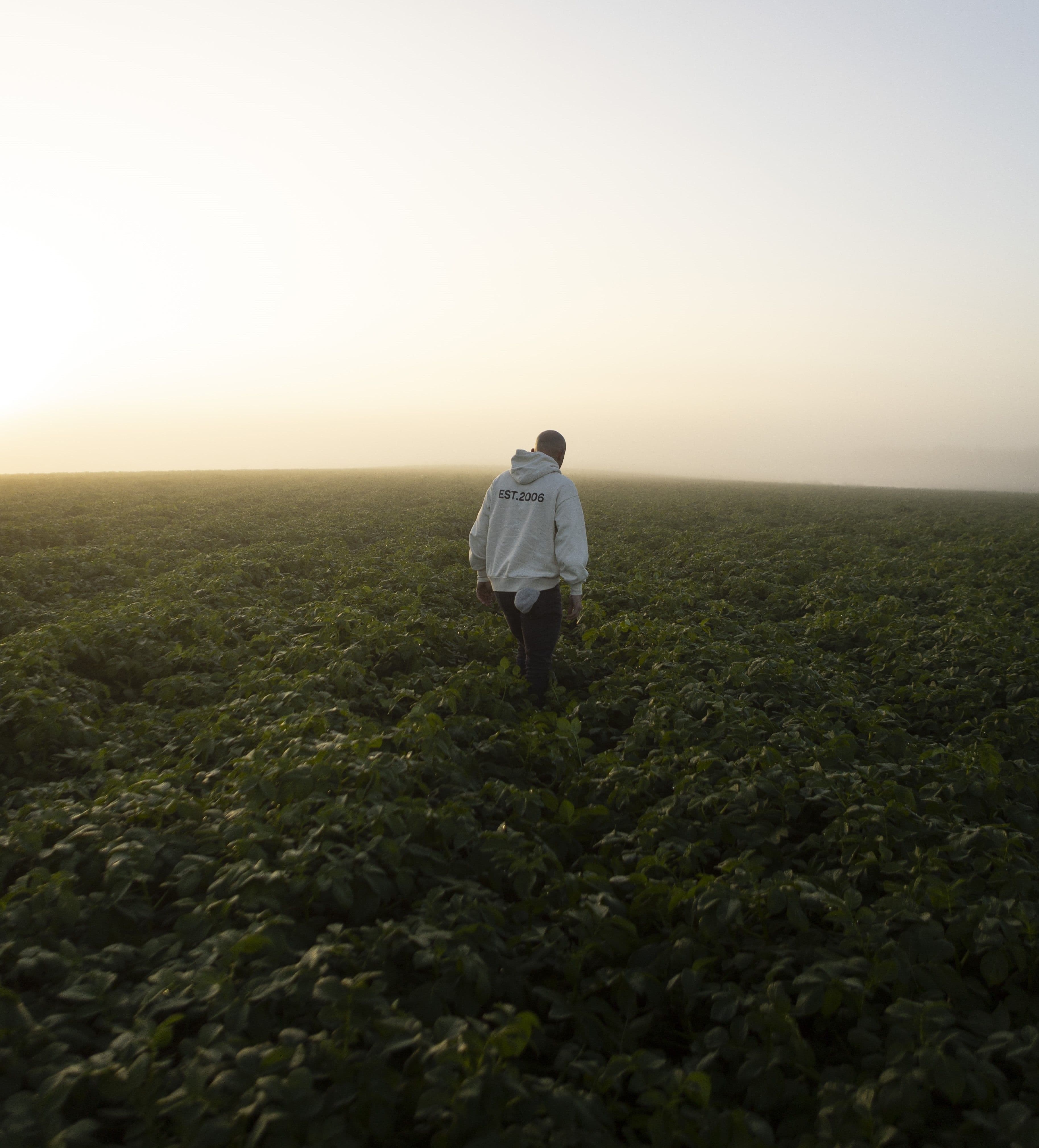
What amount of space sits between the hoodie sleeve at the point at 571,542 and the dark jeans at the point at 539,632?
319mm

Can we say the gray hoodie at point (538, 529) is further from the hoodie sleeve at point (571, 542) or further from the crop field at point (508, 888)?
the crop field at point (508, 888)

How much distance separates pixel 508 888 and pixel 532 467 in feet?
13.1

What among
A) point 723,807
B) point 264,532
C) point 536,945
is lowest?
point 536,945

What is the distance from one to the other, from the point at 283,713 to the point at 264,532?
45.2 ft

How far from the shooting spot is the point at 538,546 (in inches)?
265

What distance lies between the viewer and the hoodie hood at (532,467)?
670 cm

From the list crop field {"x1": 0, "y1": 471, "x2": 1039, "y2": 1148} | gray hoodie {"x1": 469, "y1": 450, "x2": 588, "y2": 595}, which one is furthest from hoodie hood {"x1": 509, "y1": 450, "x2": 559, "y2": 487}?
crop field {"x1": 0, "y1": 471, "x2": 1039, "y2": 1148}

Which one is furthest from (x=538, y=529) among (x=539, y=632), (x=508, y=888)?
(x=508, y=888)

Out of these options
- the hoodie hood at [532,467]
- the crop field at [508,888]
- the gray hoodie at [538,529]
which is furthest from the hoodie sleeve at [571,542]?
the crop field at [508,888]

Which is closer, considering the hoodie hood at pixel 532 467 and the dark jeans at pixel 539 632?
the hoodie hood at pixel 532 467

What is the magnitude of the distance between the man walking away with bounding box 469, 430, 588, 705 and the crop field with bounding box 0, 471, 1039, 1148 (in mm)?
557

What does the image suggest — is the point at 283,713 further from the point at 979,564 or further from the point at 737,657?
the point at 979,564

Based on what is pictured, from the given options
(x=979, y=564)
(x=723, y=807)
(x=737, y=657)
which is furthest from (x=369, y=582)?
(x=979, y=564)

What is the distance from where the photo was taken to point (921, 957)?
10.8 ft
